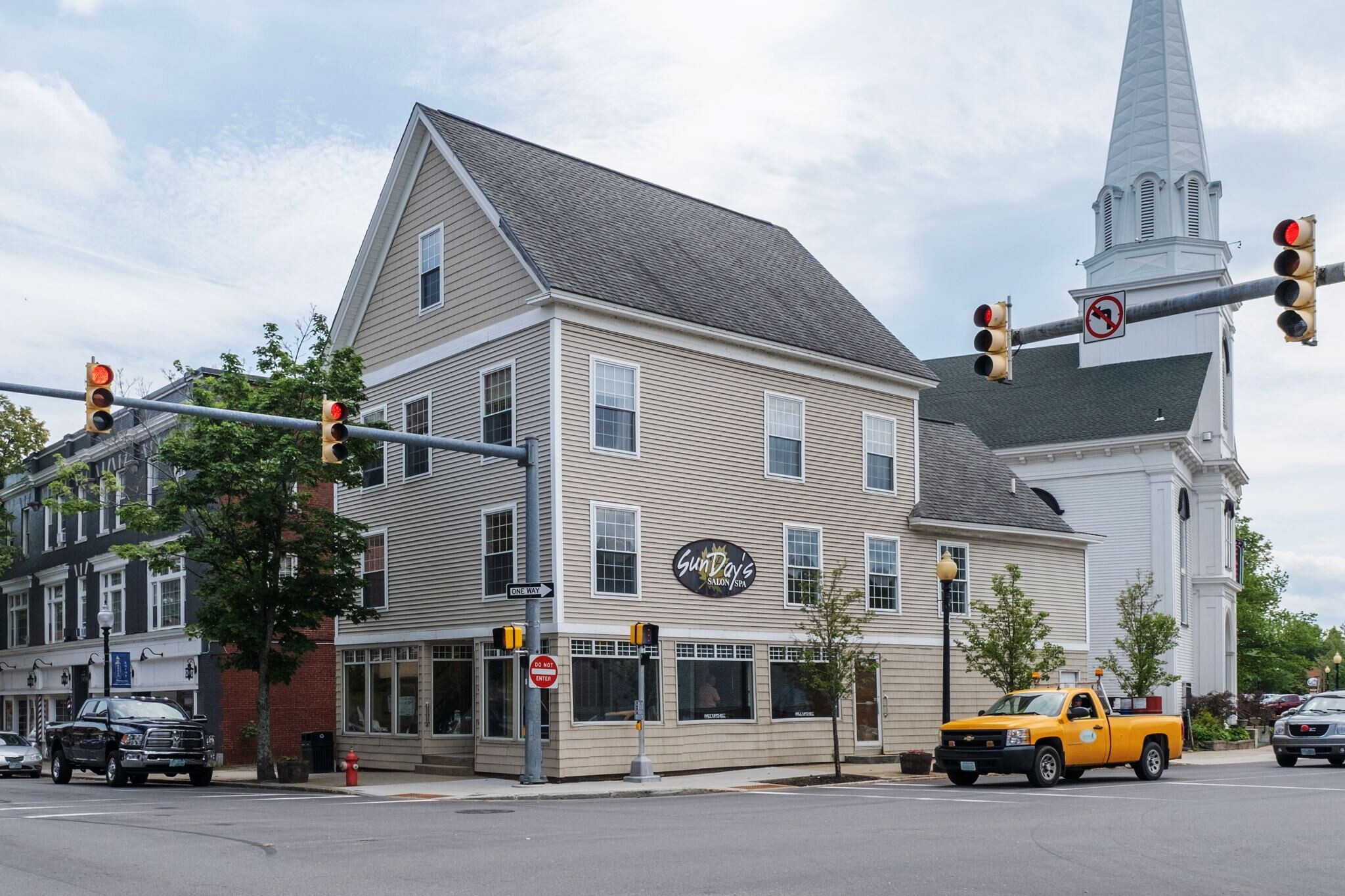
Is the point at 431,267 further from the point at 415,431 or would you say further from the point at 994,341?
the point at 994,341

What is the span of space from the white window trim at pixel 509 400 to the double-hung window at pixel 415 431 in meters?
2.05

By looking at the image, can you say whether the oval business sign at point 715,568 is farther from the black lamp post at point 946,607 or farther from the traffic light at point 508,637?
the traffic light at point 508,637

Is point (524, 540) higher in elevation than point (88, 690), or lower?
higher

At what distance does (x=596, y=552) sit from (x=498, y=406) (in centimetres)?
387

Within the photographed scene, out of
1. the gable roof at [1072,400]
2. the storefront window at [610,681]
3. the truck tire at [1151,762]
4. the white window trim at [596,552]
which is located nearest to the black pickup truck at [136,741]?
the storefront window at [610,681]

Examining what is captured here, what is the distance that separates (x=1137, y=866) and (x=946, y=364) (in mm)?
53594

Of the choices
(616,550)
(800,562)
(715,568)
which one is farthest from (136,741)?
(800,562)

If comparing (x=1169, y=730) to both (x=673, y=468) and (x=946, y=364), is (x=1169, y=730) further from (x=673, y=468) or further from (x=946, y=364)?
(x=946, y=364)

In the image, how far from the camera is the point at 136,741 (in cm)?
2738

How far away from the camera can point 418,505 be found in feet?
101

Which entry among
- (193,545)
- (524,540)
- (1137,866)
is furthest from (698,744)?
(1137,866)

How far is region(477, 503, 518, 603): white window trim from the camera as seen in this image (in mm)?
27656

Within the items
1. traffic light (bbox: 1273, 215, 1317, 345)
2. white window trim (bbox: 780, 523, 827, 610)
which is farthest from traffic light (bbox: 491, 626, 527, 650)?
traffic light (bbox: 1273, 215, 1317, 345)

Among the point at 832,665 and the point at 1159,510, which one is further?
the point at 1159,510
